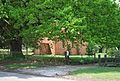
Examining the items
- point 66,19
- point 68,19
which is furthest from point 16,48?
point 68,19

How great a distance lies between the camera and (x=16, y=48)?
35.3m

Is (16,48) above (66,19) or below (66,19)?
below

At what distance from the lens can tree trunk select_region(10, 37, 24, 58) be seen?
113 ft

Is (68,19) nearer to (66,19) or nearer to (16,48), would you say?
(66,19)

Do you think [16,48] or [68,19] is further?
[16,48]

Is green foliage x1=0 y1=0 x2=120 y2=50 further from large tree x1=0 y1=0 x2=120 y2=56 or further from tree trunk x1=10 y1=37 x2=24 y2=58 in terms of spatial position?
tree trunk x1=10 y1=37 x2=24 y2=58

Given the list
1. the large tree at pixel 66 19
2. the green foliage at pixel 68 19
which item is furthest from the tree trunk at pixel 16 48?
the green foliage at pixel 68 19

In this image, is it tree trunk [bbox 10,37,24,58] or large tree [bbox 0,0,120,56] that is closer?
large tree [bbox 0,0,120,56]

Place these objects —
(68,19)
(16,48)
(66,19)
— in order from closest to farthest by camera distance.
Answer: (68,19), (66,19), (16,48)

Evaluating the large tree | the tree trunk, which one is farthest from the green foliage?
the tree trunk

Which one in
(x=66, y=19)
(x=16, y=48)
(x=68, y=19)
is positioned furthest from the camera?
(x=16, y=48)

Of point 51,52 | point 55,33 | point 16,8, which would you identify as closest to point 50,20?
point 55,33

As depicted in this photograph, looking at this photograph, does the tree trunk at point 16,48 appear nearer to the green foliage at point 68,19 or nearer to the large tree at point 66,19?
the large tree at point 66,19

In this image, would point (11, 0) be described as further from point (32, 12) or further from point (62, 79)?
point (62, 79)
